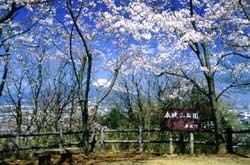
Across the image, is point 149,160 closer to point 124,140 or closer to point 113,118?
point 124,140

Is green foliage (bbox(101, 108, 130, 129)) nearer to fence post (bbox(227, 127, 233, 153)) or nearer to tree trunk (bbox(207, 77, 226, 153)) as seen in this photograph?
tree trunk (bbox(207, 77, 226, 153))

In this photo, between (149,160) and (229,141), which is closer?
(149,160)

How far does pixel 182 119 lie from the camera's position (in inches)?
634

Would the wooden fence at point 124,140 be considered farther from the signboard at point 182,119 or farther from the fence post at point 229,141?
the signboard at point 182,119

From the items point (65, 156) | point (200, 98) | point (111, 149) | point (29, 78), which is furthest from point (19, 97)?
point (65, 156)

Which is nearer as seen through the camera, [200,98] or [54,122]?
[54,122]

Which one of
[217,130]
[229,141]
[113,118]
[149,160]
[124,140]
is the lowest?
[149,160]

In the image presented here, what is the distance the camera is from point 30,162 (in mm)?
13180

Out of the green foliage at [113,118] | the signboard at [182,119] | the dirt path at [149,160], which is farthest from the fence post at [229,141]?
the green foliage at [113,118]

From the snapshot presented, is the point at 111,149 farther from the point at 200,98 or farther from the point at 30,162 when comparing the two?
the point at 200,98

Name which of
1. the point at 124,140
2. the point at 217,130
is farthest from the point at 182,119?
the point at 124,140

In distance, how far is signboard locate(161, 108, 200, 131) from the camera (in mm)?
16016

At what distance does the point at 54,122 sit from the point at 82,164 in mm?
10383

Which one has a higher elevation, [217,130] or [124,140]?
[217,130]
